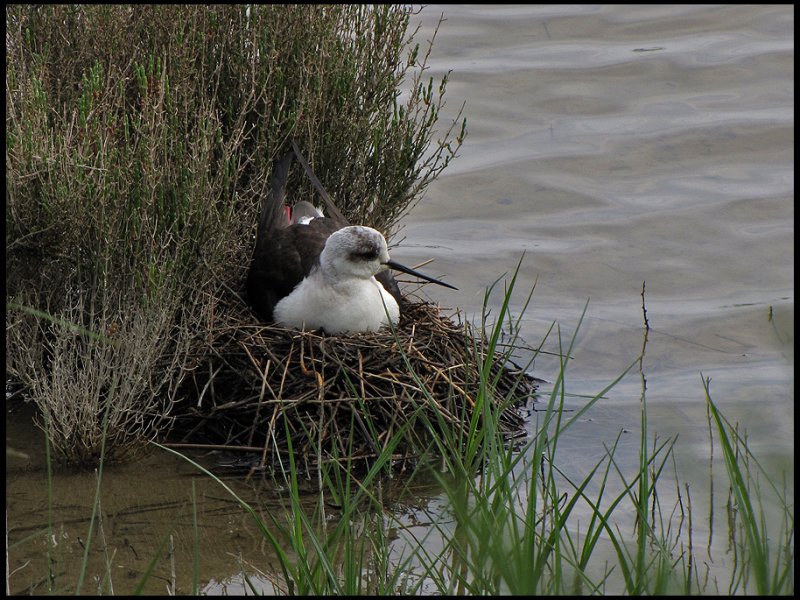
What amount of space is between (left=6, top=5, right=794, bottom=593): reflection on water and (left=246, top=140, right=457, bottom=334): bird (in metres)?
1.04

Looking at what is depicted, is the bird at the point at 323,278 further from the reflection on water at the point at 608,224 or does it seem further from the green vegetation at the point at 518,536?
the reflection on water at the point at 608,224

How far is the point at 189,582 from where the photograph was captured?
172 inches

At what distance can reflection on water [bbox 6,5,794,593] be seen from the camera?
498 centimetres

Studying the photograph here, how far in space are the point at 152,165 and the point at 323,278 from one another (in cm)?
109

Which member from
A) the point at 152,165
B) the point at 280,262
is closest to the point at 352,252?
the point at 280,262

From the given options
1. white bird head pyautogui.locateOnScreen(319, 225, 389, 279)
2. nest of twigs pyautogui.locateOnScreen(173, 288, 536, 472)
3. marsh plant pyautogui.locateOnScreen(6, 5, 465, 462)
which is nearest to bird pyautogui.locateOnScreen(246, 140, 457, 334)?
white bird head pyautogui.locateOnScreen(319, 225, 389, 279)

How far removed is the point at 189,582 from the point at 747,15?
9232mm

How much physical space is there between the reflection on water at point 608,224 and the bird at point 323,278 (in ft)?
3.40

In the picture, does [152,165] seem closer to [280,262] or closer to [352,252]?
[280,262]

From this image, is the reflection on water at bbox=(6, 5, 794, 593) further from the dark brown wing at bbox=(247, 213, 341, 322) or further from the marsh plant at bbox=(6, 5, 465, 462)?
the dark brown wing at bbox=(247, 213, 341, 322)

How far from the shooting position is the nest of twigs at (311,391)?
17.4 feet

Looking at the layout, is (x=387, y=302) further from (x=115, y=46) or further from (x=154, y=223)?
(x=115, y=46)

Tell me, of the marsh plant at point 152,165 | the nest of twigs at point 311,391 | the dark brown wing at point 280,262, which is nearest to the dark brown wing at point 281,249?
the dark brown wing at point 280,262

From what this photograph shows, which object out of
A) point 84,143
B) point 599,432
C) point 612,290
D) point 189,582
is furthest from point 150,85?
point 612,290
